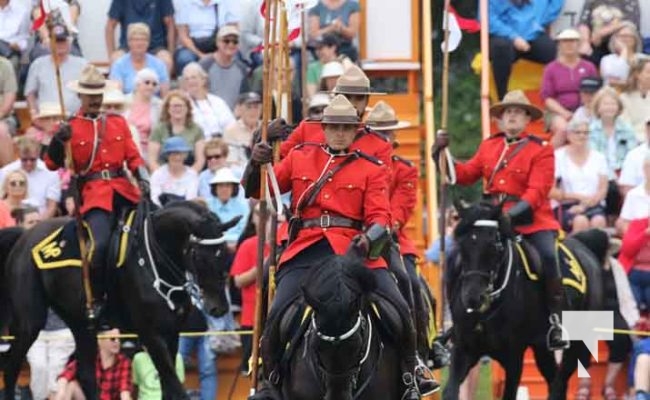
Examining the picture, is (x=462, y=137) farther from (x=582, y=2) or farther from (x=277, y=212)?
(x=277, y=212)

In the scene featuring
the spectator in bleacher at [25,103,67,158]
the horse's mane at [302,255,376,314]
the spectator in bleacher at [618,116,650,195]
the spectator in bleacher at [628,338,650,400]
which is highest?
the spectator in bleacher at [25,103,67,158]

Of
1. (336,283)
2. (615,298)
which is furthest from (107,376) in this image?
(336,283)

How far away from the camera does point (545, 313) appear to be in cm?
1980

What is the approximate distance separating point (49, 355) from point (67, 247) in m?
1.55

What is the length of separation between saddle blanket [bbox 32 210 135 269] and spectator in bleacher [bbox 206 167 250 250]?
7.69 ft

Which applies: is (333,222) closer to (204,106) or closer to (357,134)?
(357,134)

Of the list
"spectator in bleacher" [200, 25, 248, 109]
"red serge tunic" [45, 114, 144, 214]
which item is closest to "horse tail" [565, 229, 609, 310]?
"red serge tunic" [45, 114, 144, 214]

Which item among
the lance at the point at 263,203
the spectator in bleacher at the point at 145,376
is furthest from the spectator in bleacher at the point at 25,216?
the lance at the point at 263,203

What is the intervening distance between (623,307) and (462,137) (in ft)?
16.8

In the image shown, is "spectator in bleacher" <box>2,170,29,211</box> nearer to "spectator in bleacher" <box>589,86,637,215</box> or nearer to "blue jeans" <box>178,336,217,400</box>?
"blue jeans" <box>178,336,217,400</box>

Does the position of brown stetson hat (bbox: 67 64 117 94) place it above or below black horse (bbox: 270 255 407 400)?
above

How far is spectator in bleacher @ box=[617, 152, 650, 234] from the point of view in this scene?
22.0m

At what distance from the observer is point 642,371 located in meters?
20.1

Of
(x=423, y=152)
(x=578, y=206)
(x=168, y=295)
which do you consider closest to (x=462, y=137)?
(x=423, y=152)
